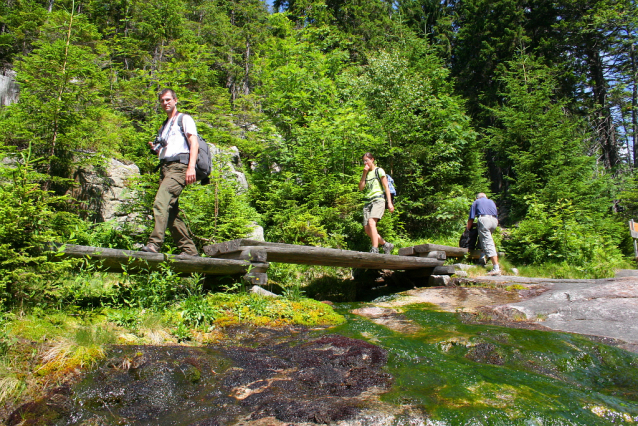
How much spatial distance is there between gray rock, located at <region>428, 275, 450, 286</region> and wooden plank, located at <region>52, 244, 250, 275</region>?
5091 mm

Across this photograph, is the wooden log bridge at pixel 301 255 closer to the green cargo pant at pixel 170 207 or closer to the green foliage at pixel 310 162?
the green cargo pant at pixel 170 207

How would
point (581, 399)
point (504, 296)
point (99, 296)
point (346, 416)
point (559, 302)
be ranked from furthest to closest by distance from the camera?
1. point (504, 296)
2. point (559, 302)
3. point (99, 296)
4. point (581, 399)
5. point (346, 416)

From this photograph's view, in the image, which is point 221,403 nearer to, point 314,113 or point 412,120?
point 314,113

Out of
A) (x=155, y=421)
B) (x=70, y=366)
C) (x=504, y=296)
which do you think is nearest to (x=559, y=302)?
(x=504, y=296)

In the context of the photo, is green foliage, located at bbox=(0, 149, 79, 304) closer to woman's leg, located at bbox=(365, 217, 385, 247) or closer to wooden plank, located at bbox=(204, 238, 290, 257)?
wooden plank, located at bbox=(204, 238, 290, 257)

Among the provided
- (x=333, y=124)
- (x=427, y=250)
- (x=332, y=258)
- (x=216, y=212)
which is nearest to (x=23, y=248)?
(x=216, y=212)

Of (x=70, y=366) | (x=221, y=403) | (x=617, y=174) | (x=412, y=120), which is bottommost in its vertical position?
(x=221, y=403)

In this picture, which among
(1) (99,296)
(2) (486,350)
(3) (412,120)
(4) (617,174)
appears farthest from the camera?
(4) (617,174)

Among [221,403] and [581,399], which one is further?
[581,399]

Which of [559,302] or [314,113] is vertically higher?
[314,113]

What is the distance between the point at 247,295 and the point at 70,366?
9.34 ft

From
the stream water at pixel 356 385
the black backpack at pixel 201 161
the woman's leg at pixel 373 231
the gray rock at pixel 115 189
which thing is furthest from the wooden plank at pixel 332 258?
the gray rock at pixel 115 189

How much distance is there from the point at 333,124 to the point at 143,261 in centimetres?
858

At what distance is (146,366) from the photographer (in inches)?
123
